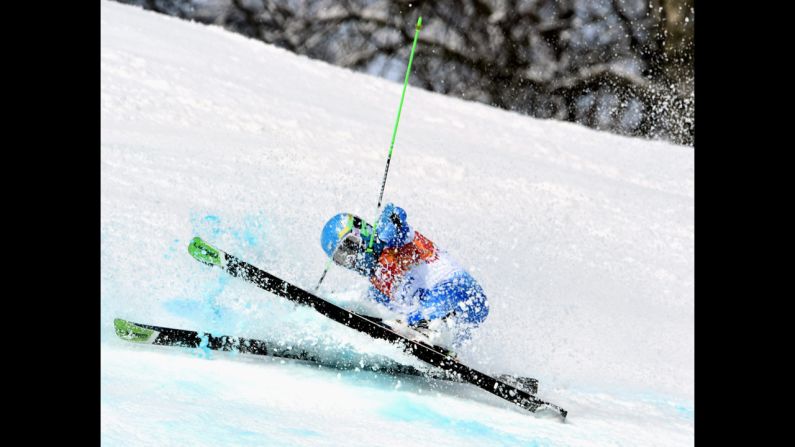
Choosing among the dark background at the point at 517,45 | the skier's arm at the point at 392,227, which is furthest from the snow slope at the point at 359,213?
the dark background at the point at 517,45

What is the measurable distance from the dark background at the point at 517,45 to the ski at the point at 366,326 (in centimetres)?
987

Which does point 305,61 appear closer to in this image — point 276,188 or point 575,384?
point 276,188

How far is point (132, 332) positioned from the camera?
2.72 meters


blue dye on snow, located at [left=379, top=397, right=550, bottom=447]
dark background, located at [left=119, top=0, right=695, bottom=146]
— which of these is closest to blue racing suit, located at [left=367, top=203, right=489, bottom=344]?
blue dye on snow, located at [left=379, top=397, right=550, bottom=447]

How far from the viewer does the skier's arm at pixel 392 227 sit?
9.48 ft

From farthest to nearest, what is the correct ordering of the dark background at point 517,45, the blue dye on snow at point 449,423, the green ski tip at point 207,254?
the dark background at point 517,45 → the green ski tip at point 207,254 → the blue dye on snow at point 449,423

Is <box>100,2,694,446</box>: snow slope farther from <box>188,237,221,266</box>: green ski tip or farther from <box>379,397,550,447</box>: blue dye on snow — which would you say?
<box>188,237,221,266</box>: green ski tip

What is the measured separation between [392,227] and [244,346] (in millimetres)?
568

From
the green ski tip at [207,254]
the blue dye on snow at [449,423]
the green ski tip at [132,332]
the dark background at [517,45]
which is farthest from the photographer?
the dark background at [517,45]

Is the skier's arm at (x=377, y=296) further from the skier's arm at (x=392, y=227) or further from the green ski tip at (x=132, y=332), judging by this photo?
the green ski tip at (x=132, y=332)

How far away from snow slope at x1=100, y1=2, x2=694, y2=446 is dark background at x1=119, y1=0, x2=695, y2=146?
13.5 feet

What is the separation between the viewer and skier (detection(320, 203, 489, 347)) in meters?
2.94
